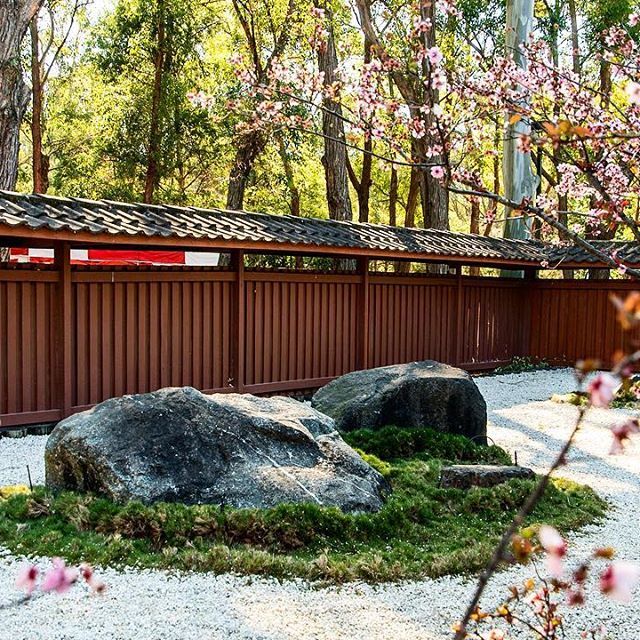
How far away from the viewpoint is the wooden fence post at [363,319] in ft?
36.9

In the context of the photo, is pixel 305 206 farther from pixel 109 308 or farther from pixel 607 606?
pixel 607 606

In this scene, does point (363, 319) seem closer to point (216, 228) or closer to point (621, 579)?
point (216, 228)

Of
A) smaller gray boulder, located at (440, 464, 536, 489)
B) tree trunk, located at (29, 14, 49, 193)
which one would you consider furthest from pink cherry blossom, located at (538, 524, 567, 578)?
tree trunk, located at (29, 14, 49, 193)

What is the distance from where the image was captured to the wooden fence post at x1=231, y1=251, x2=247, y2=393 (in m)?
9.59

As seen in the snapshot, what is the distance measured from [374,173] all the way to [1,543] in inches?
907

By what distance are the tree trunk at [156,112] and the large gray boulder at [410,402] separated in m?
10.0

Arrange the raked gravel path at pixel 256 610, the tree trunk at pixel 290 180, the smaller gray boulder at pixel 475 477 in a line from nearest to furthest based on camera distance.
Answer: the raked gravel path at pixel 256 610 < the smaller gray boulder at pixel 475 477 < the tree trunk at pixel 290 180

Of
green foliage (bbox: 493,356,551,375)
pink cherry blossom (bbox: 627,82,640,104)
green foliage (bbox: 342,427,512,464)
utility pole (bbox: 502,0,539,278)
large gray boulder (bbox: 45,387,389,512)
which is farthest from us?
utility pole (bbox: 502,0,539,278)

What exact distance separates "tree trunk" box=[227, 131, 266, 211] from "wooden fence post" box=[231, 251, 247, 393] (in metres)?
7.50

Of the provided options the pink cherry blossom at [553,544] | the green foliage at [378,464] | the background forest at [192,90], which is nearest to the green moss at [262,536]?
the green foliage at [378,464]

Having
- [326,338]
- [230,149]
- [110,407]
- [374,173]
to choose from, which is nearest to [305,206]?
[374,173]

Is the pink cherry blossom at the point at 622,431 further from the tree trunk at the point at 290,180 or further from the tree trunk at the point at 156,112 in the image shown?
the tree trunk at the point at 290,180

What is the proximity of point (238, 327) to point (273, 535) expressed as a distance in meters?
5.21

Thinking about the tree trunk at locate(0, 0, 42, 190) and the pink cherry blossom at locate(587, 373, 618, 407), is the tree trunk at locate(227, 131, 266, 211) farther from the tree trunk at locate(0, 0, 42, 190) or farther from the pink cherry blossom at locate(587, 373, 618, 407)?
the pink cherry blossom at locate(587, 373, 618, 407)
